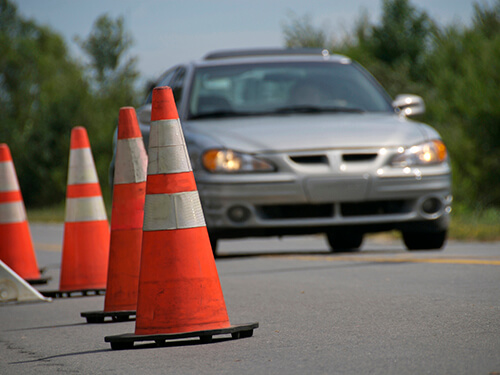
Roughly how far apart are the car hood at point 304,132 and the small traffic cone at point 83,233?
4.79ft

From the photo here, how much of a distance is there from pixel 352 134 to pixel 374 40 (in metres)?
37.4

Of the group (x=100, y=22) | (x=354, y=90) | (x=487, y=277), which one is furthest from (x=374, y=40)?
(x=487, y=277)

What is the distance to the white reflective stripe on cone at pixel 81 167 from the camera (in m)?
7.38

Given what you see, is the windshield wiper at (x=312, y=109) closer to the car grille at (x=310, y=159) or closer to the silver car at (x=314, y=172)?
the silver car at (x=314, y=172)

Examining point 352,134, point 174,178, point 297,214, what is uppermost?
point 174,178

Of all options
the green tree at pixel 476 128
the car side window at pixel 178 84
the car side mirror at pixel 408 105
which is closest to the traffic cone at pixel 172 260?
the car side window at pixel 178 84

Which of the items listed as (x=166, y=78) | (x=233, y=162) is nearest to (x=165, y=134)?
(x=233, y=162)

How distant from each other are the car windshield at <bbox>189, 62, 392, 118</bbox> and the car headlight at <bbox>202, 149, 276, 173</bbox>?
36.7 inches

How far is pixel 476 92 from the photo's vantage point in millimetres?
19797

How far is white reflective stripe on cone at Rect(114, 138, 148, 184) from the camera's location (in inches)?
233

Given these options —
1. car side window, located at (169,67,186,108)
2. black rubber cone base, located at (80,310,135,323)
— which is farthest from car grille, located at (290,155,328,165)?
black rubber cone base, located at (80,310,135,323)

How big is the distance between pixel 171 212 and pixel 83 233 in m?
2.65

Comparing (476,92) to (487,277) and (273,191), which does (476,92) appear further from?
(487,277)

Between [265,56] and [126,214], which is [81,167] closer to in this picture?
[126,214]
